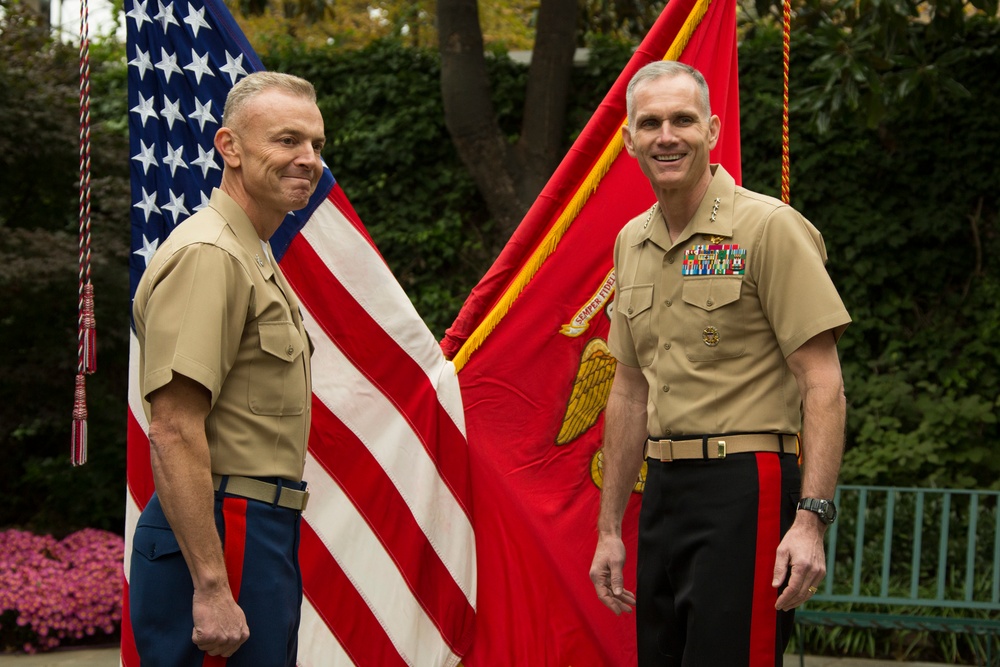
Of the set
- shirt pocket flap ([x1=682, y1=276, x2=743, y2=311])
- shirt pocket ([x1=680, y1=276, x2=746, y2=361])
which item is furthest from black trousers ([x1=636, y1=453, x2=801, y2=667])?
shirt pocket flap ([x1=682, y1=276, x2=743, y2=311])

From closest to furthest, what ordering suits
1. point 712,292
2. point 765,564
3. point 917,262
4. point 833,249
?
point 765,564 → point 712,292 → point 917,262 → point 833,249

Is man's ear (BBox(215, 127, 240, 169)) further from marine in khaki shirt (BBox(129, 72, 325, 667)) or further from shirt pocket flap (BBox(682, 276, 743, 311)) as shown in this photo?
shirt pocket flap (BBox(682, 276, 743, 311))

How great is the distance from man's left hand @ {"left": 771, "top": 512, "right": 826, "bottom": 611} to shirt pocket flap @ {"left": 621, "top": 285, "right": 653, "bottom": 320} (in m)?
0.70

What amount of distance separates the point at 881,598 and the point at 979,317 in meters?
2.70

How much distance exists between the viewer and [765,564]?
2.70 meters

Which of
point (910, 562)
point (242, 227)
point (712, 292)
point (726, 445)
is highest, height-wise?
point (242, 227)

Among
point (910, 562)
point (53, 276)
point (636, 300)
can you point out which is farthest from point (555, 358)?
point (53, 276)

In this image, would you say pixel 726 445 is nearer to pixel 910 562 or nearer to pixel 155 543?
pixel 155 543

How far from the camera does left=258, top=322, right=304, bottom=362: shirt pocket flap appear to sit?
244 centimetres

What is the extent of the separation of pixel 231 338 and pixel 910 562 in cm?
509

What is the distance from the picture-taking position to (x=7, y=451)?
773 centimetres

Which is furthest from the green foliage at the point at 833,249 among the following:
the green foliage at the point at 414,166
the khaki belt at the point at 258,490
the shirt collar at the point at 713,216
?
the khaki belt at the point at 258,490

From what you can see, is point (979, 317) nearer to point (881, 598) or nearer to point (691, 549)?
point (881, 598)

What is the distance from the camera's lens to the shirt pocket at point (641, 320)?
9.72ft
